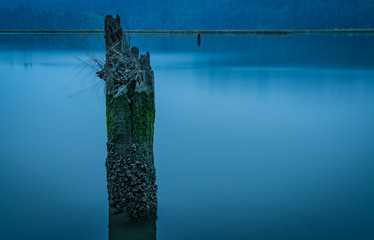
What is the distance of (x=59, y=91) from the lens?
15898mm

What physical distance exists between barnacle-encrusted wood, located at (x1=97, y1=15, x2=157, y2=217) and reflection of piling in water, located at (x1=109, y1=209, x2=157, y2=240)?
14 centimetres

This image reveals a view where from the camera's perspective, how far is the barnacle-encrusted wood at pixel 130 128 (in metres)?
4.25

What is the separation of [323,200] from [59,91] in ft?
41.7

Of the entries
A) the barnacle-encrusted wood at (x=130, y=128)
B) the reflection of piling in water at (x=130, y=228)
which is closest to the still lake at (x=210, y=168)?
the reflection of piling in water at (x=130, y=228)

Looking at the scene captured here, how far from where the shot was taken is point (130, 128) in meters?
4.28

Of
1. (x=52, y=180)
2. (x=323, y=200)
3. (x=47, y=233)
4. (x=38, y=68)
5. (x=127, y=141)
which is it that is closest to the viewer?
(x=127, y=141)

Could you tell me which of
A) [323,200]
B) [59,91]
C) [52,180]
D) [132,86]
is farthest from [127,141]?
[59,91]

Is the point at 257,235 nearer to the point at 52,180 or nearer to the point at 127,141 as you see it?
the point at 127,141

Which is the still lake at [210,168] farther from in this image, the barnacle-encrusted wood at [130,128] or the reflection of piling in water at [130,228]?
the barnacle-encrusted wood at [130,128]

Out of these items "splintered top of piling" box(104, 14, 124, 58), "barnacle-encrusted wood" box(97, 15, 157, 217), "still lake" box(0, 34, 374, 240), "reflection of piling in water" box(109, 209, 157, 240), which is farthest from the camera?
"still lake" box(0, 34, 374, 240)

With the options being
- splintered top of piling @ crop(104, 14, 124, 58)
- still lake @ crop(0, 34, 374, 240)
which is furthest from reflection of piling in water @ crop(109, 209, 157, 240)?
splintered top of piling @ crop(104, 14, 124, 58)

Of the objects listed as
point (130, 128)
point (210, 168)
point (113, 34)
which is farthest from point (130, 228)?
point (210, 168)

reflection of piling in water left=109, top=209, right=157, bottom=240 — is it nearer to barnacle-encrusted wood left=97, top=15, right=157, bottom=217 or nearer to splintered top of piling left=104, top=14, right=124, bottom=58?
barnacle-encrusted wood left=97, top=15, right=157, bottom=217

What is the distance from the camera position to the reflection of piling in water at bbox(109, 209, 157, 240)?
4.42 metres
